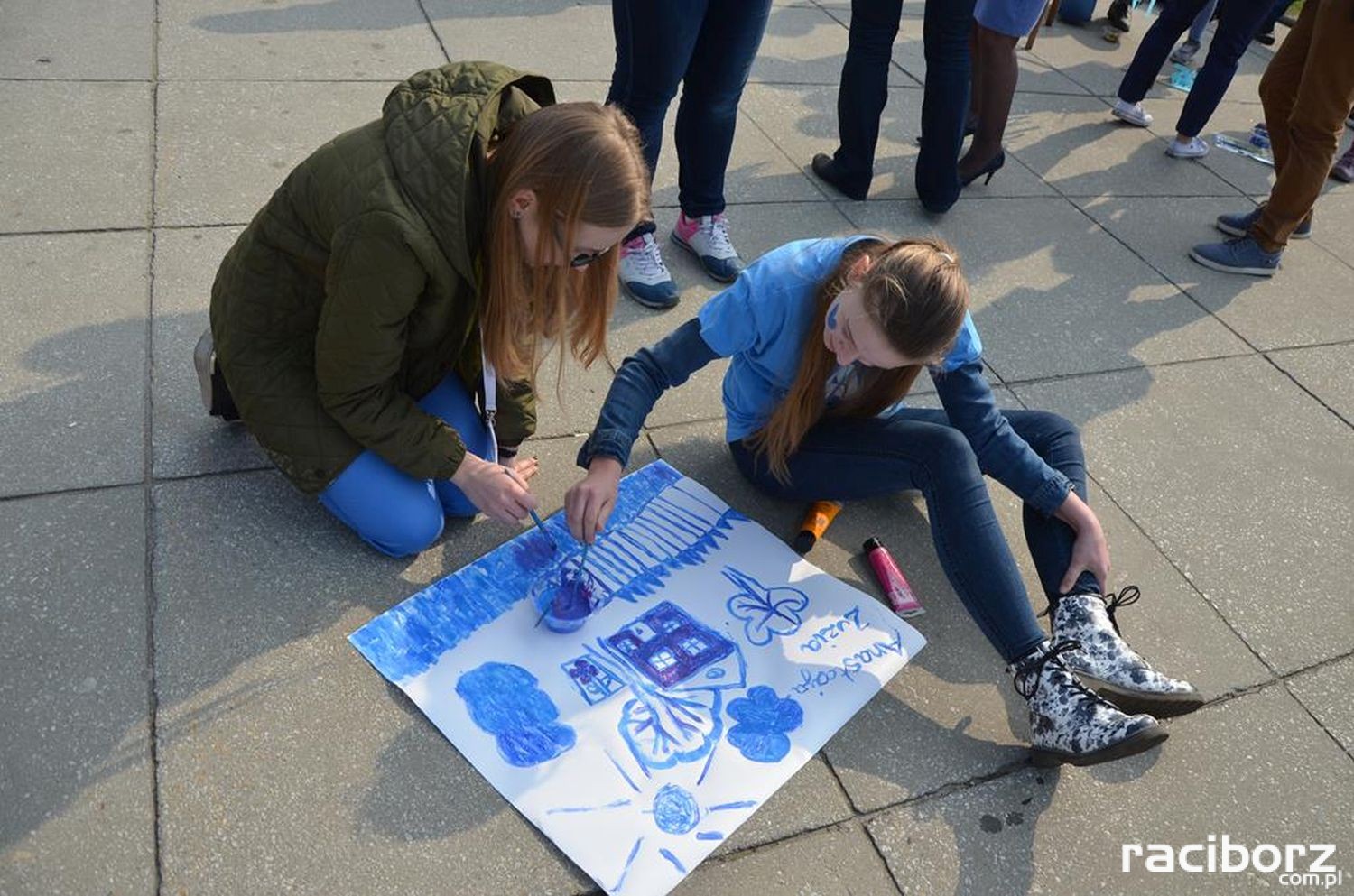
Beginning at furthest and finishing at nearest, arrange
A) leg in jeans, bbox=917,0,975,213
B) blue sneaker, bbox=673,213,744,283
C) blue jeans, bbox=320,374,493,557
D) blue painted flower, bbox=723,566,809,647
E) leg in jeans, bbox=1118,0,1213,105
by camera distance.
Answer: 1. leg in jeans, bbox=1118,0,1213,105
2. leg in jeans, bbox=917,0,975,213
3. blue sneaker, bbox=673,213,744,283
4. blue painted flower, bbox=723,566,809,647
5. blue jeans, bbox=320,374,493,557

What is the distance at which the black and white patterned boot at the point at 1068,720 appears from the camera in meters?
1.81

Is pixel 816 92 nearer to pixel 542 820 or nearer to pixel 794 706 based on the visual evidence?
pixel 794 706

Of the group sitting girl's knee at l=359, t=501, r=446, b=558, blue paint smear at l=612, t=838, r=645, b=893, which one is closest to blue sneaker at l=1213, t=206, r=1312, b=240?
sitting girl's knee at l=359, t=501, r=446, b=558

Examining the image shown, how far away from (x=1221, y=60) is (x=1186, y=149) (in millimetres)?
417

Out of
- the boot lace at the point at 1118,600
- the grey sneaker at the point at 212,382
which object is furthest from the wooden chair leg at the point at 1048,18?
the grey sneaker at the point at 212,382

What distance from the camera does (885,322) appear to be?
1.81m

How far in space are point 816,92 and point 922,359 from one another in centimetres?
298

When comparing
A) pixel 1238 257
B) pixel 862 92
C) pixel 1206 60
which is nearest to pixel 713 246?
pixel 862 92

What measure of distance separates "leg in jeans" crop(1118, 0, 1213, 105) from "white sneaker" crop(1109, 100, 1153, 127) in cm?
4

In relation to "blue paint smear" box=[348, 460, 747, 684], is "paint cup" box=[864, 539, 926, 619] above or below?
above

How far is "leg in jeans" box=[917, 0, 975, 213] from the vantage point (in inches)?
132

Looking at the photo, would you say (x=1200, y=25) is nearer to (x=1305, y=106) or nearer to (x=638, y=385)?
(x=1305, y=106)

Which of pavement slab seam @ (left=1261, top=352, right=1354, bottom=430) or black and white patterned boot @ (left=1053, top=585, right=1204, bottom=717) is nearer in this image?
black and white patterned boot @ (left=1053, top=585, right=1204, bottom=717)

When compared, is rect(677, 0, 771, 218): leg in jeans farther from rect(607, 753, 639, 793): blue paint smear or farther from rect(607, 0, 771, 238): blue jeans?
rect(607, 753, 639, 793): blue paint smear
